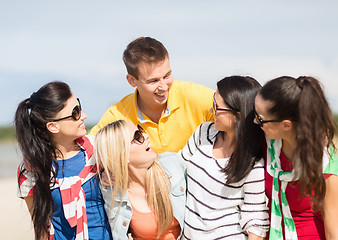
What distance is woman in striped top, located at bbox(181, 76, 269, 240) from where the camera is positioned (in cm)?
324

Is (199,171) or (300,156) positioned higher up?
(300,156)

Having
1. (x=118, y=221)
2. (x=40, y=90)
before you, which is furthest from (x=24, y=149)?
(x=118, y=221)

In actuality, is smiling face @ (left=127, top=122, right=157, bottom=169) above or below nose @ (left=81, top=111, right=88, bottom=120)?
below

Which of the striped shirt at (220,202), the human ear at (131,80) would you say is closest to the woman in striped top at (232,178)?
the striped shirt at (220,202)

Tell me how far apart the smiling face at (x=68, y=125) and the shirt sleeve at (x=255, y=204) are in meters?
1.60

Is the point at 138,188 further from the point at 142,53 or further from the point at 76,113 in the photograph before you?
the point at 142,53

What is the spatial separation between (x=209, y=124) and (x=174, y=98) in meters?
0.82

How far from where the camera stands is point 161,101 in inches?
171

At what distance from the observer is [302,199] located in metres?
3.14

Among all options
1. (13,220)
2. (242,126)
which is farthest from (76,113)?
(13,220)

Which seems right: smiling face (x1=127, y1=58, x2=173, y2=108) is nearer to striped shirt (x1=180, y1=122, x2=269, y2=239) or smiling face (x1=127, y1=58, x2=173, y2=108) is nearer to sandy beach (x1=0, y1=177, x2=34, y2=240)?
striped shirt (x1=180, y1=122, x2=269, y2=239)

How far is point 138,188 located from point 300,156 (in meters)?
A: 1.47

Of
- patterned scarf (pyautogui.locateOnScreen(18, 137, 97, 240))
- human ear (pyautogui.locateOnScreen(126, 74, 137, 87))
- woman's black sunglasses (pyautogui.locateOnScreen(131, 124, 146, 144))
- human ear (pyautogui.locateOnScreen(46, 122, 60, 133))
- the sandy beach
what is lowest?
the sandy beach

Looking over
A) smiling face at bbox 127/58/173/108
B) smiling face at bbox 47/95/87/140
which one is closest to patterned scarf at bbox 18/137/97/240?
smiling face at bbox 47/95/87/140
